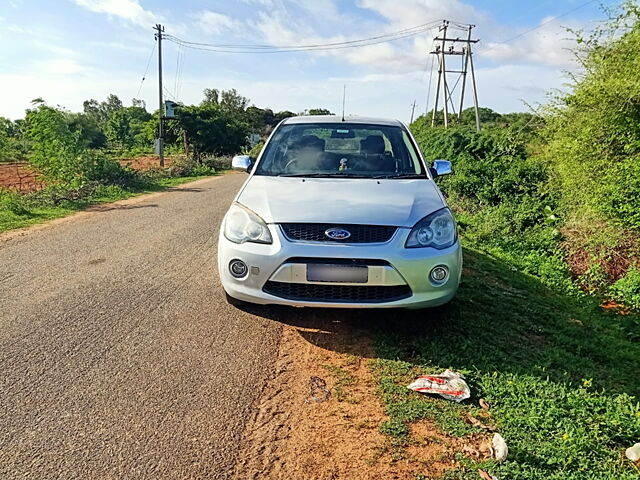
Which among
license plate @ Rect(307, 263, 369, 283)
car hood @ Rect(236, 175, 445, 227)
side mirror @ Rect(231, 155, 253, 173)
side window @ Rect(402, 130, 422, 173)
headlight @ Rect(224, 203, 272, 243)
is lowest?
license plate @ Rect(307, 263, 369, 283)

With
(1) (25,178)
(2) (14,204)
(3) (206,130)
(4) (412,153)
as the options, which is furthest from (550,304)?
(3) (206,130)

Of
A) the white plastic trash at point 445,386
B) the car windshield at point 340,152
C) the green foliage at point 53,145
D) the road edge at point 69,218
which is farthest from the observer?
the green foliage at point 53,145

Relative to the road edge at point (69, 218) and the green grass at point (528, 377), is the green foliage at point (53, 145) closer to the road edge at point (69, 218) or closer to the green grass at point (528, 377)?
the road edge at point (69, 218)

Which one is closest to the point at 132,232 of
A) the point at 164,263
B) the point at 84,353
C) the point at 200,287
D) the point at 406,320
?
the point at 164,263

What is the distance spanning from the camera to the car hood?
3117 millimetres

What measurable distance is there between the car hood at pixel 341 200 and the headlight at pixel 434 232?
0.05 m

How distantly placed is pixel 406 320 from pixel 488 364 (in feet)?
2.54

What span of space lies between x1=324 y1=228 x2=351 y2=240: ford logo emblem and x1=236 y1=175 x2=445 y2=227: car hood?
6 cm

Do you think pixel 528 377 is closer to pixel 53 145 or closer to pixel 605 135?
pixel 605 135

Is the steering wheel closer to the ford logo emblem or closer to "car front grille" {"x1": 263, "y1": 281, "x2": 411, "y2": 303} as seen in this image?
the ford logo emblem

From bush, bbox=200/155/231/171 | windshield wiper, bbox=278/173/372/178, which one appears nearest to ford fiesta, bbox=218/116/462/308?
windshield wiper, bbox=278/173/372/178

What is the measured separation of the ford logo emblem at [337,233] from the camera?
120 inches

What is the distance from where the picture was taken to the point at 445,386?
8.94 feet

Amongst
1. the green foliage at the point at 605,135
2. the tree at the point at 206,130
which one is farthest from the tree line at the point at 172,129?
the green foliage at the point at 605,135
